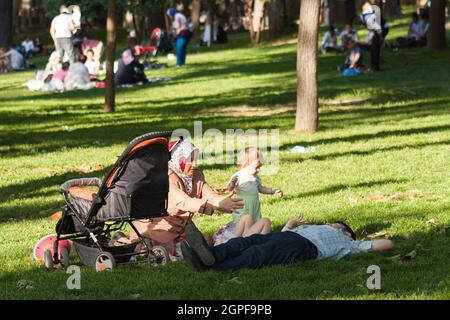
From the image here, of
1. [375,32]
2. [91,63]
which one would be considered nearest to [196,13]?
[91,63]

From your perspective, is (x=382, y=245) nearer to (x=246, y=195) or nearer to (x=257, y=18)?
(x=246, y=195)

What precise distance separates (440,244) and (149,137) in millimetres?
2751

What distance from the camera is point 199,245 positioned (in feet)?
30.0

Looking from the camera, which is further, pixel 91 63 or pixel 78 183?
pixel 91 63

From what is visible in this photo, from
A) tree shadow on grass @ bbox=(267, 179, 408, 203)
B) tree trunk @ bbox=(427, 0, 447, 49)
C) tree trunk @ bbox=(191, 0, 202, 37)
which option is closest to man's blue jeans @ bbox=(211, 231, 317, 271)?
tree shadow on grass @ bbox=(267, 179, 408, 203)

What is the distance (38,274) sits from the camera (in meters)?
9.77

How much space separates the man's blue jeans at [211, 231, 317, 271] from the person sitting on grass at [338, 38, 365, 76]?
22.8 metres

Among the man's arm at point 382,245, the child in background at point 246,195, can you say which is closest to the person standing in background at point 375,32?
the child in background at point 246,195

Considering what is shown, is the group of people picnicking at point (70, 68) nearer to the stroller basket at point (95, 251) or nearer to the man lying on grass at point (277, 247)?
the stroller basket at point (95, 251)

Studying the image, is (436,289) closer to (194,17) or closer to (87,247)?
(87,247)

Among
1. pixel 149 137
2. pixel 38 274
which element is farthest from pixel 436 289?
pixel 38 274

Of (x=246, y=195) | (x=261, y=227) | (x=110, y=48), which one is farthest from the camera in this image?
(x=110, y=48)

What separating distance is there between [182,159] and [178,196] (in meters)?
0.37

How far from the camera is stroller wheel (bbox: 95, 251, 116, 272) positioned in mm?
9719
